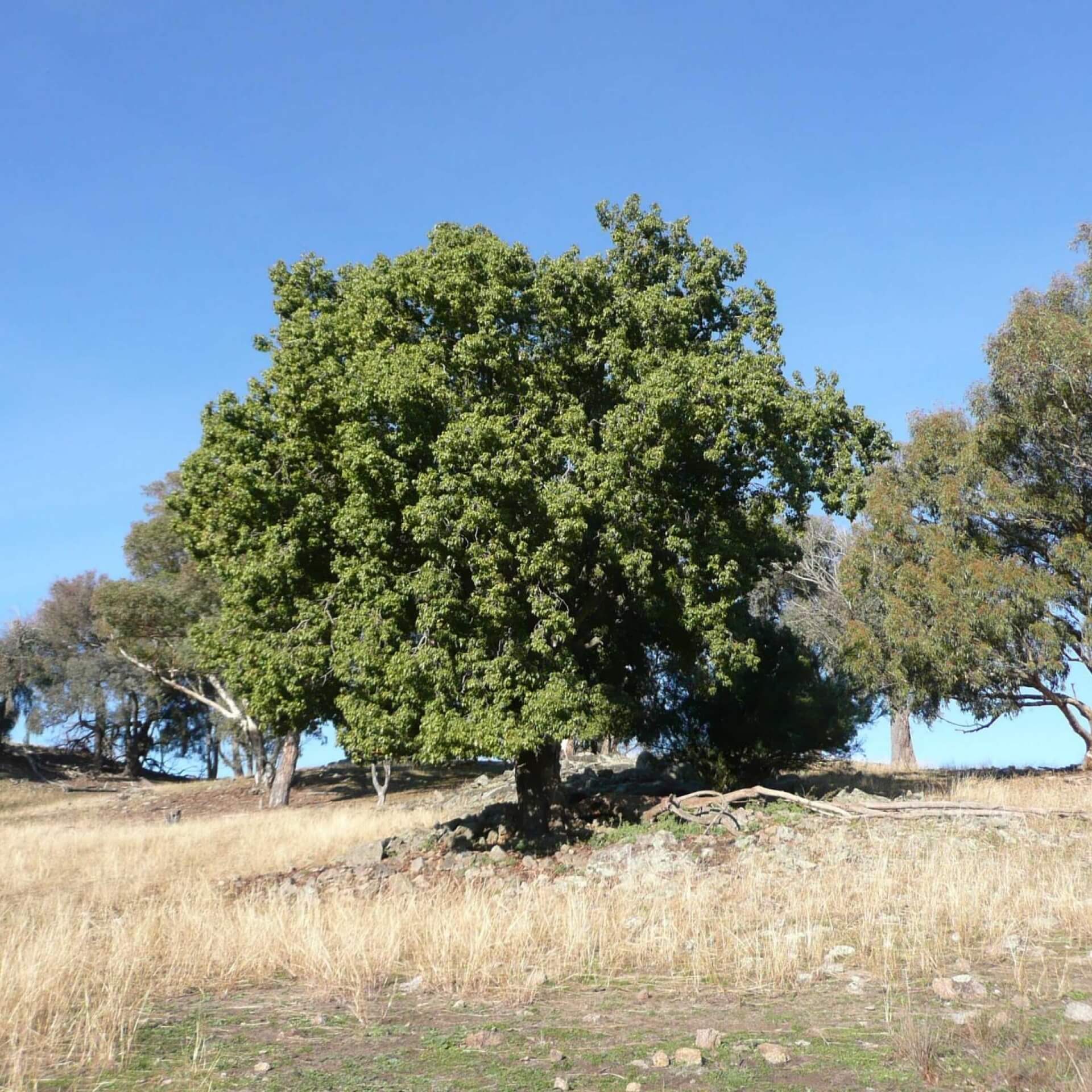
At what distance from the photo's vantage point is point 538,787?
19.8m

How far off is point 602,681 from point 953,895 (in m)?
11.6

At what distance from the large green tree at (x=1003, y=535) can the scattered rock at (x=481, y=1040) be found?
81.4 feet

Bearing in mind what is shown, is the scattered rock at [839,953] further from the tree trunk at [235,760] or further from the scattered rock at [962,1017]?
the tree trunk at [235,760]

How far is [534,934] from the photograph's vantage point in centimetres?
884

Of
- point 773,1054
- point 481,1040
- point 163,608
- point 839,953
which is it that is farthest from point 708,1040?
point 163,608

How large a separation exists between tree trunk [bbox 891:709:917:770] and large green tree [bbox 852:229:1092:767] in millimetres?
11966

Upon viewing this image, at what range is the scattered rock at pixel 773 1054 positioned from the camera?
5496 millimetres

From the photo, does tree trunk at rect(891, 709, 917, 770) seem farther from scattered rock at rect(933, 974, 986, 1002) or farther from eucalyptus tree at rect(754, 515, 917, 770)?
scattered rock at rect(933, 974, 986, 1002)

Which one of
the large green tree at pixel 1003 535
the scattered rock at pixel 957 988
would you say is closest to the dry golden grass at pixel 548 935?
the scattered rock at pixel 957 988

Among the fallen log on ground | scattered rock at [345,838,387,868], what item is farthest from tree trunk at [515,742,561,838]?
scattered rock at [345,838,387,868]

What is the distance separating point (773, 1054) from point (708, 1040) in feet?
1.43

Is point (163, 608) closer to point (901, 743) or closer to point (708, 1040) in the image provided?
point (901, 743)

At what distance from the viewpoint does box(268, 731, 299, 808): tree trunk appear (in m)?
37.2

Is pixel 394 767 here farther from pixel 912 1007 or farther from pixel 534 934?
pixel 912 1007
